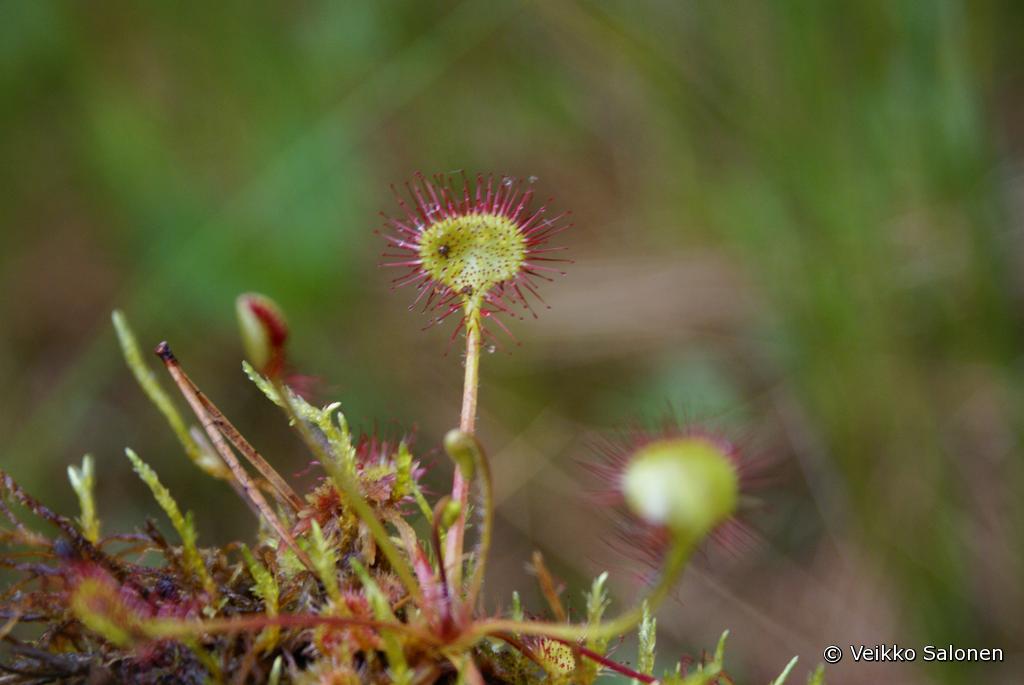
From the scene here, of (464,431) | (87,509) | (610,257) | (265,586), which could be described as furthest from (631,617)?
(610,257)

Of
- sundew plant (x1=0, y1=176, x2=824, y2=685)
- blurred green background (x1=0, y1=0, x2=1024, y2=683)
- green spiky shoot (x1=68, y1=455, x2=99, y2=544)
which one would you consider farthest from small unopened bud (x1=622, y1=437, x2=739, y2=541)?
blurred green background (x1=0, y1=0, x2=1024, y2=683)

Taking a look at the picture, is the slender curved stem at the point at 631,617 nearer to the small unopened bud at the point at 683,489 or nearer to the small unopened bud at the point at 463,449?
the small unopened bud at the point at 683,489

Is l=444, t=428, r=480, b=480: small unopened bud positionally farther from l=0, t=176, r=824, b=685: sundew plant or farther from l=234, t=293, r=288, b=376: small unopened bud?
l=234, t=293, r=288, b=376: small unopened bud

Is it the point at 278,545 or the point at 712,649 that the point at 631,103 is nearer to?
the point at 712,649

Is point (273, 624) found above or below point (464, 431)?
below

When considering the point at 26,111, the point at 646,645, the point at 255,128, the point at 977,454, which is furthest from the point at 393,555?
the point at 26,111

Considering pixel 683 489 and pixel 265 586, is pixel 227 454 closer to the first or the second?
pixel 265 586
